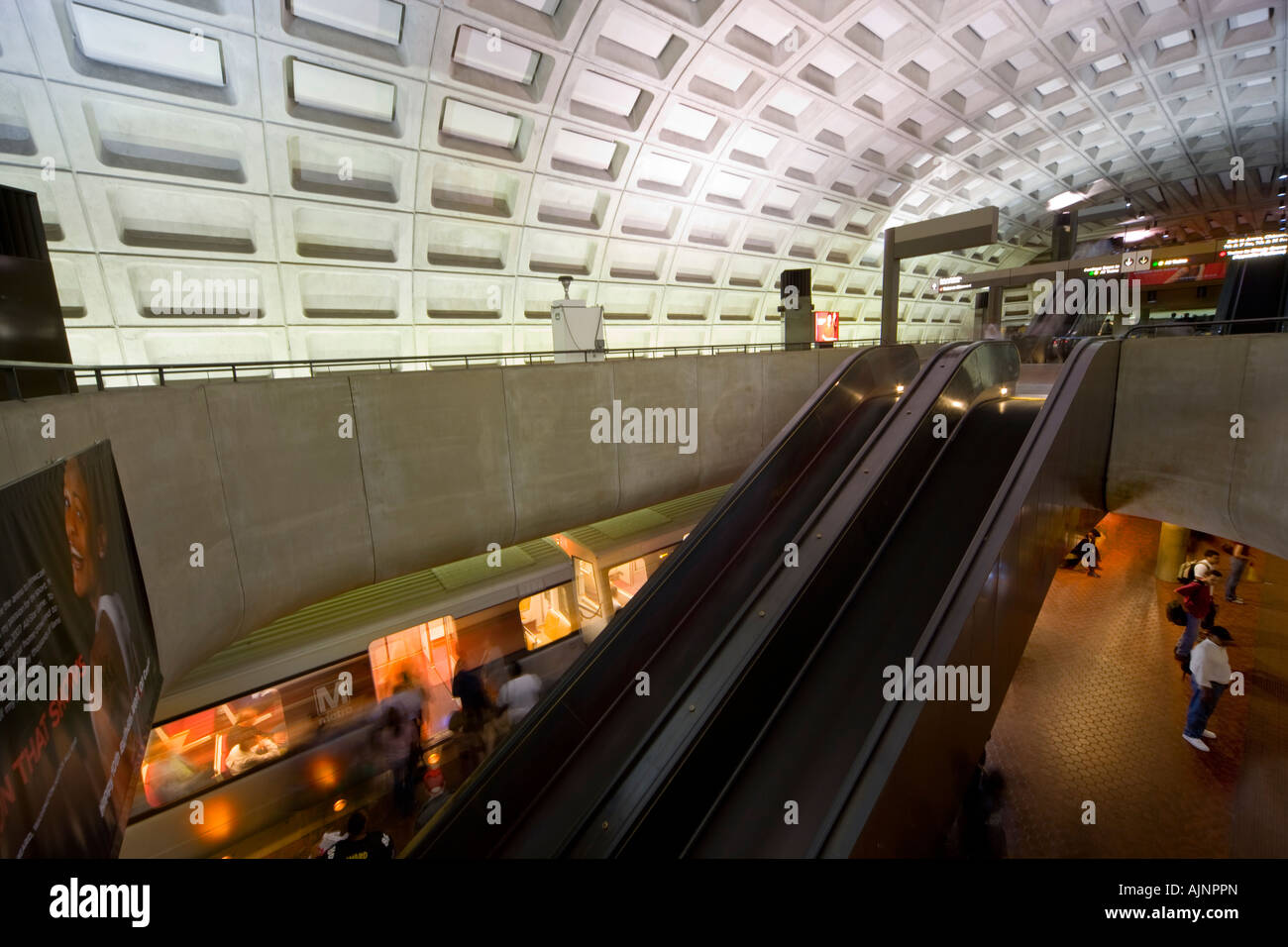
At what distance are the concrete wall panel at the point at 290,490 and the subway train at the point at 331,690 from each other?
86 cm

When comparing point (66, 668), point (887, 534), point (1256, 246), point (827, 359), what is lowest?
point (887, 534)

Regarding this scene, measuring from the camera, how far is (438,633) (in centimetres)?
772

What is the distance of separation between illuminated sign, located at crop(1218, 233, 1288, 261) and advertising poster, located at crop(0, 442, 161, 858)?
2037 cm

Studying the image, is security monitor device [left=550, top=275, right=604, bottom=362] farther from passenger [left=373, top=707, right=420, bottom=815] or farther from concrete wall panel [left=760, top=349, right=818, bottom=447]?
passenger [left=373, top=707, right=420, bottom=815]

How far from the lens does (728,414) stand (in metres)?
9.52

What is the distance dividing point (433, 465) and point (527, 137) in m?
8.89

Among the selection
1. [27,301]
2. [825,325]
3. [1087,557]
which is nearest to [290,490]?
[27,301]

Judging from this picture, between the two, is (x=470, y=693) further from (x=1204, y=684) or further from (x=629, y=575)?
(x=1204, y=684)

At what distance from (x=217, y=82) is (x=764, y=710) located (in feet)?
40.7

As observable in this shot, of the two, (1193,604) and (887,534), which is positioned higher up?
(887,534)

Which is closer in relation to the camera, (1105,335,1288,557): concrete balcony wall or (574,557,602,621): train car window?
(1105,335,1288,557): concrete balcony wall

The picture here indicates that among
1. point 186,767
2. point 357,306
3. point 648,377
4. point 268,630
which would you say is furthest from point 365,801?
point 357,306

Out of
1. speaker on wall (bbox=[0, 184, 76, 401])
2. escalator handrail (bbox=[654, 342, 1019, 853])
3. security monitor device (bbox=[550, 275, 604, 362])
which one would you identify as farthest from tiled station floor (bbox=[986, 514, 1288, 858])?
speaker on wall (bbox=[0, 184, 76, 401])

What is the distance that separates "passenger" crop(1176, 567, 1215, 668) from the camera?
19.7 ft
